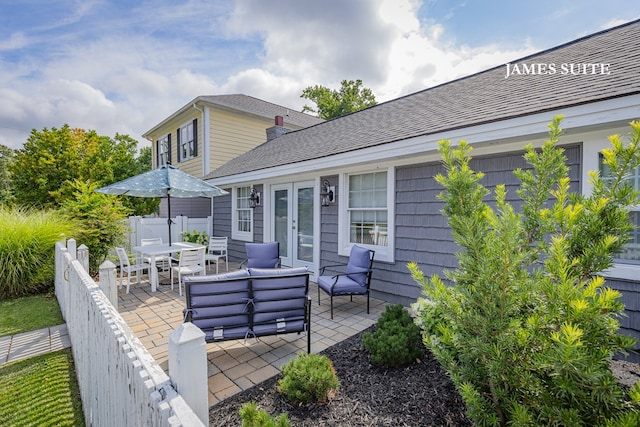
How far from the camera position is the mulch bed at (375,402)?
2.13 meters

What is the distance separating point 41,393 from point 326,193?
483 cm

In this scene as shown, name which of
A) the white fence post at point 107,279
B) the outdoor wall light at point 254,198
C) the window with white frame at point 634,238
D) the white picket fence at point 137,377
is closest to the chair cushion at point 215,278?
the white fence post at point 107,279

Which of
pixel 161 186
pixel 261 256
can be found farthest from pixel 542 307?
pixel 161 186

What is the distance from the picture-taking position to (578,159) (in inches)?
134

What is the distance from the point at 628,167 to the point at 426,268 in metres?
3.45

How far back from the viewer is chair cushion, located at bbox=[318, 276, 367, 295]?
4.49m

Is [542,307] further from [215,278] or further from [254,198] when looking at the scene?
[254,198]

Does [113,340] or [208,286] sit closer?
[113,340]

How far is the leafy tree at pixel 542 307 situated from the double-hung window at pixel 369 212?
344cm

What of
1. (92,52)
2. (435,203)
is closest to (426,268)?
(435,203)

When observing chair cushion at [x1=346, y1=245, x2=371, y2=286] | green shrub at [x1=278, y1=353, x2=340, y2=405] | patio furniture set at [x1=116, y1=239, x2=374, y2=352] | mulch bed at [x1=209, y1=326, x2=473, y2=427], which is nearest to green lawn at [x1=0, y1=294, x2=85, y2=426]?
patio furniture set at [x1=116, y1=239, x2=374, y2=352]

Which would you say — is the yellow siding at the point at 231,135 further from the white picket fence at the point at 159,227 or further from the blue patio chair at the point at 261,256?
the blue patio chair at the point at 261,256

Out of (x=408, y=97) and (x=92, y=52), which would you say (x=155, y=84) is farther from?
(x=408, y=97)

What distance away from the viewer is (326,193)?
6172mm
